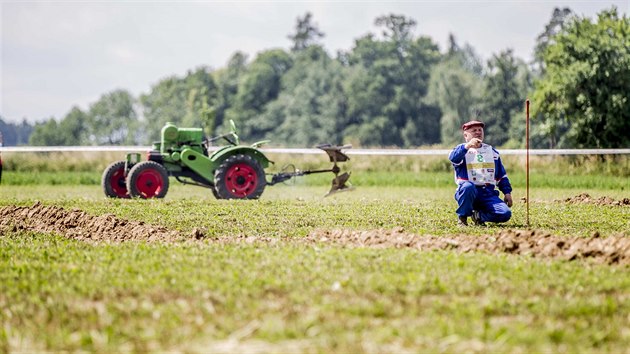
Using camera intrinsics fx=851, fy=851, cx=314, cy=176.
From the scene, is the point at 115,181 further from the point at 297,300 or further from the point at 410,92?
the point at 410,92

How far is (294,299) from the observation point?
618cm

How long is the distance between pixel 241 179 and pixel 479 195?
704cm

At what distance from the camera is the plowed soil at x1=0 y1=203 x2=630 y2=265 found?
→ 846 centimetres

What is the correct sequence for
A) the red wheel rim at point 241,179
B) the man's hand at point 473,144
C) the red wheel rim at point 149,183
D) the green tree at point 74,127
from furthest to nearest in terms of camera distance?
the green tree at point 74,127
the red wheel rim at point 241,179
the red wheel rim at point 149,183
the man's hand at point 473,144

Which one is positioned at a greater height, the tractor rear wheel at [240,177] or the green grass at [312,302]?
the tractor rear wheel at [240,177]

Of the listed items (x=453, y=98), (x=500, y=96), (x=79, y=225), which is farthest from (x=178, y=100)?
(x=79, y=225)

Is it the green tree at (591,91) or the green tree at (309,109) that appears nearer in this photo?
the green tree at (591,91)

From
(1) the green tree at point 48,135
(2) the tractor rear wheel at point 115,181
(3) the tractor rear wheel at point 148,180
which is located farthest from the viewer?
(1) the green tree at point 48,135

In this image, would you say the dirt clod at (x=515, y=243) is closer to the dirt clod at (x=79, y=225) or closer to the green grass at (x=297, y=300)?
the green grass at (x=297, y=300)

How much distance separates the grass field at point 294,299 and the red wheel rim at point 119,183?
7527mm

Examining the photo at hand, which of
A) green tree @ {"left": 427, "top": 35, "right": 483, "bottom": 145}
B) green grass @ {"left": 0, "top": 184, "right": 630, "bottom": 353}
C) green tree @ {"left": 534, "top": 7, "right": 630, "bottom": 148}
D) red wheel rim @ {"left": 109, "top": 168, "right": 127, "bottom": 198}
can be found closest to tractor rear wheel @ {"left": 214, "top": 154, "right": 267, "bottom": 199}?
red wheel rim @ {"left": 109, "top": 168, "right": 127, "bottom": 198}

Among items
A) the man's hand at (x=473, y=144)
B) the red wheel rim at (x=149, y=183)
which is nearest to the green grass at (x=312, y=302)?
the man's hand at (x=473, y=144)

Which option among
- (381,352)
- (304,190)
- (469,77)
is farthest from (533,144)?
(381,352)

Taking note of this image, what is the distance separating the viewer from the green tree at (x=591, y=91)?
35.4 m
